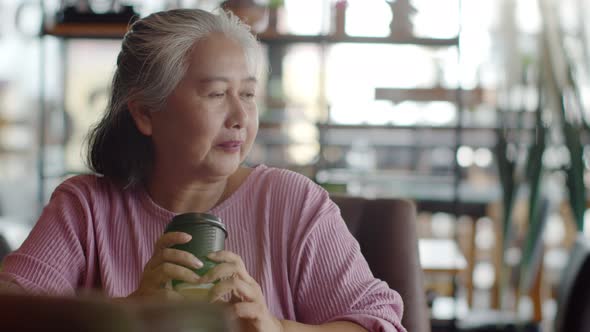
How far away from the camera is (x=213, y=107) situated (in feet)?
4.13

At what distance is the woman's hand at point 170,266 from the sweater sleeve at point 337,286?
38 centimetres

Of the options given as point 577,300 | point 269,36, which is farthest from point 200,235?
point 269,36

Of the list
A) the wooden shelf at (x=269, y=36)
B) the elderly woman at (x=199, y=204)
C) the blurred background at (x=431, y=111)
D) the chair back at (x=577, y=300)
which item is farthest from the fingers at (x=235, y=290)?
the wooden shelf at (x=269, y=36)

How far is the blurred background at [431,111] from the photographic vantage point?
3.18 m

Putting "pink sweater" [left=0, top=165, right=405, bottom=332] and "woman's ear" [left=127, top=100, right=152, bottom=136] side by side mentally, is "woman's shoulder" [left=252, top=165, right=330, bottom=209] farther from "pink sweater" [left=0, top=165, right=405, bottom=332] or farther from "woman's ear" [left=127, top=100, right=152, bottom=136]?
"woman's ear" [left=127, top=100, right=152, bottom=136]

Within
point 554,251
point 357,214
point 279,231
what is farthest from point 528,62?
point 279,231

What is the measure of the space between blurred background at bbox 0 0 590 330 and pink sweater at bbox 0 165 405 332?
1757mm

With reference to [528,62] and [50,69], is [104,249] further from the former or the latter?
[50,69]

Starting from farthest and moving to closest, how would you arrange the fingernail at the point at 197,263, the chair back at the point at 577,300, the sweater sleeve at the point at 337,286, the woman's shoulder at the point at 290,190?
1. the chair back at the point at 577,300
2. the woman's shoulder at the point at 290,190
3. the sweater sleeve at the point at 337,286
4. the fingernail at the point at 197,263

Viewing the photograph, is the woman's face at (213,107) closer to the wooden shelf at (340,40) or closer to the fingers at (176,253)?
the fingers at (176,253)

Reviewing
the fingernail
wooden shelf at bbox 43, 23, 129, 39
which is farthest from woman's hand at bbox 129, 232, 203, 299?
wooden shelf at bbox 43, 23, 129, 39

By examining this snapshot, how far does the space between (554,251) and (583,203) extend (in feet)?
4.01

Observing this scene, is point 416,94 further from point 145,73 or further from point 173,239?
point 173,239

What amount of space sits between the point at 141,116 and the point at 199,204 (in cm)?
19
